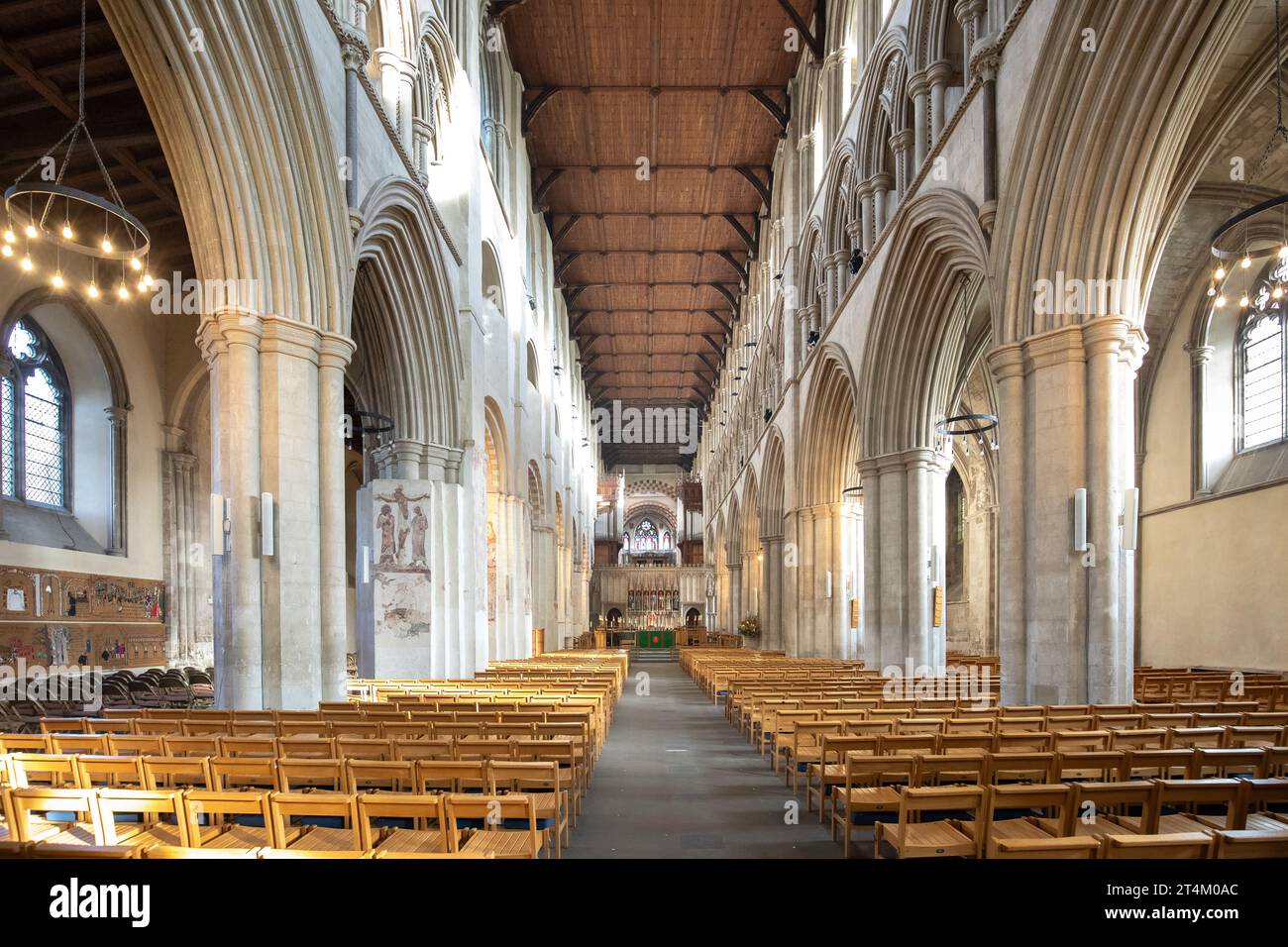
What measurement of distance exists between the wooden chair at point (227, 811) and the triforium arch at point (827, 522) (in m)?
16.8

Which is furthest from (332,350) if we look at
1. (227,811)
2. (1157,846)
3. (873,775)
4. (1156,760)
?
(1157,846)

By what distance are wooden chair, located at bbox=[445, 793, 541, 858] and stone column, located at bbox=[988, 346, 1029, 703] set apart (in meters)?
6.96

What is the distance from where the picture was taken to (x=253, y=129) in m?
8.89

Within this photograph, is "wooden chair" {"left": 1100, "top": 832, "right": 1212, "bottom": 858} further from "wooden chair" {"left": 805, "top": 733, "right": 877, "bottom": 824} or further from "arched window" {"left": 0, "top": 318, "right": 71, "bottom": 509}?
"arched window" {"left": 0, "top": 318, "right": 71, "bottom": 509}

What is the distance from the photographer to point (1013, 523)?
9.57 m

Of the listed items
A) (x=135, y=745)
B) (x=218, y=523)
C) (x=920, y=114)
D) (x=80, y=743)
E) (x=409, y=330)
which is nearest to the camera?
(x=135, y=745)

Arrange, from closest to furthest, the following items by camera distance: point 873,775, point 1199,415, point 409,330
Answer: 1. point 873,775
2. point 409,330
3. point 1199,415

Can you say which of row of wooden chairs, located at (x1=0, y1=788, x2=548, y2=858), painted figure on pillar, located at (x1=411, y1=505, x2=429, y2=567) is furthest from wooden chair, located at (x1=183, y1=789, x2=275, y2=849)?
painted figure on pillar, located at (x1=411, y1=505, x2=429, y2=567)

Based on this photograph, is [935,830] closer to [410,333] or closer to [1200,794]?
[1200,794]

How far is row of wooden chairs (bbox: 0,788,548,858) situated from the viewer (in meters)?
3.53

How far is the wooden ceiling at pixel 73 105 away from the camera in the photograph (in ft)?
36.1

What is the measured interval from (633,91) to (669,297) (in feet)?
45.3

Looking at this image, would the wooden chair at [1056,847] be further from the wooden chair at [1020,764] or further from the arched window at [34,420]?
the arched window at [34,420]

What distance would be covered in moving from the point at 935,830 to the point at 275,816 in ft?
10.4
